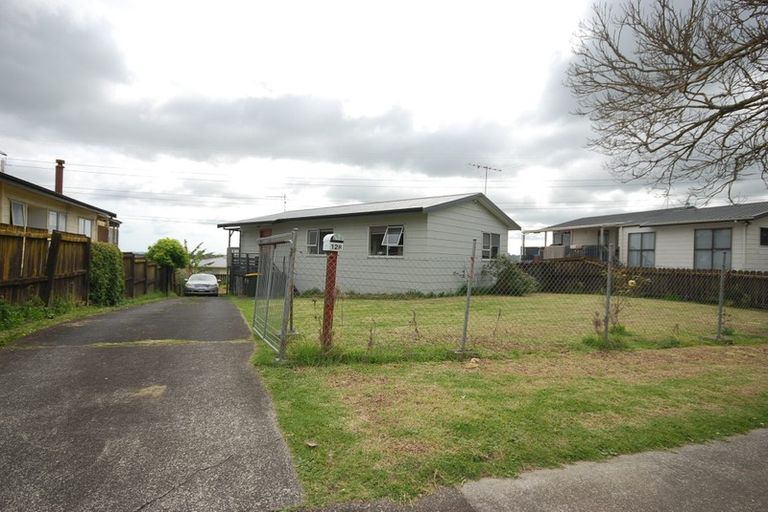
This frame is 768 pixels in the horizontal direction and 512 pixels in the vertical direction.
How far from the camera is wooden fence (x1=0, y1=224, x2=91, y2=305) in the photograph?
27.2 ft

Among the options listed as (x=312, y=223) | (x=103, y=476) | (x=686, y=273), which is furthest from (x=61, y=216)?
(x=686, y=273)

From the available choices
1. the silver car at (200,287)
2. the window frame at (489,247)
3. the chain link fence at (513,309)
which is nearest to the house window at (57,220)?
the silver car at (200,287)

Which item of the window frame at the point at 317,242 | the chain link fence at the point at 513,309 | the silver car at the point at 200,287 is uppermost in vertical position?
the window frame at the point at 317,242

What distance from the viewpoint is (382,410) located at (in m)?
4.23

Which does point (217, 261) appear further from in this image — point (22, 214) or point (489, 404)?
point (489, 404)

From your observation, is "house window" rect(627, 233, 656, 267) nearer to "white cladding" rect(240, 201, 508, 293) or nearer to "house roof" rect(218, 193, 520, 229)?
"house roof" rect(218, 193, 520, 229)

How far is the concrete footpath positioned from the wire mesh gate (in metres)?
3.37

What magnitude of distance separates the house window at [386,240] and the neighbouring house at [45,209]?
11169mm

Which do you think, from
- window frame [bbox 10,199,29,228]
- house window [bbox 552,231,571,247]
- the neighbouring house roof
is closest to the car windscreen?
window frame [bbox 10,199,29,228]

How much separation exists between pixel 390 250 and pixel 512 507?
15181mm

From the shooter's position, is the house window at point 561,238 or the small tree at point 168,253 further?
the house window at point 561,238

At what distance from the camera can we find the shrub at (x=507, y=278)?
58.2 feet

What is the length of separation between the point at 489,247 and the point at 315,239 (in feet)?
25.7

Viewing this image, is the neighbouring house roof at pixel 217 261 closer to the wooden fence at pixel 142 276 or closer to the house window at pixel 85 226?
the wooden fence at pixel 142 276
